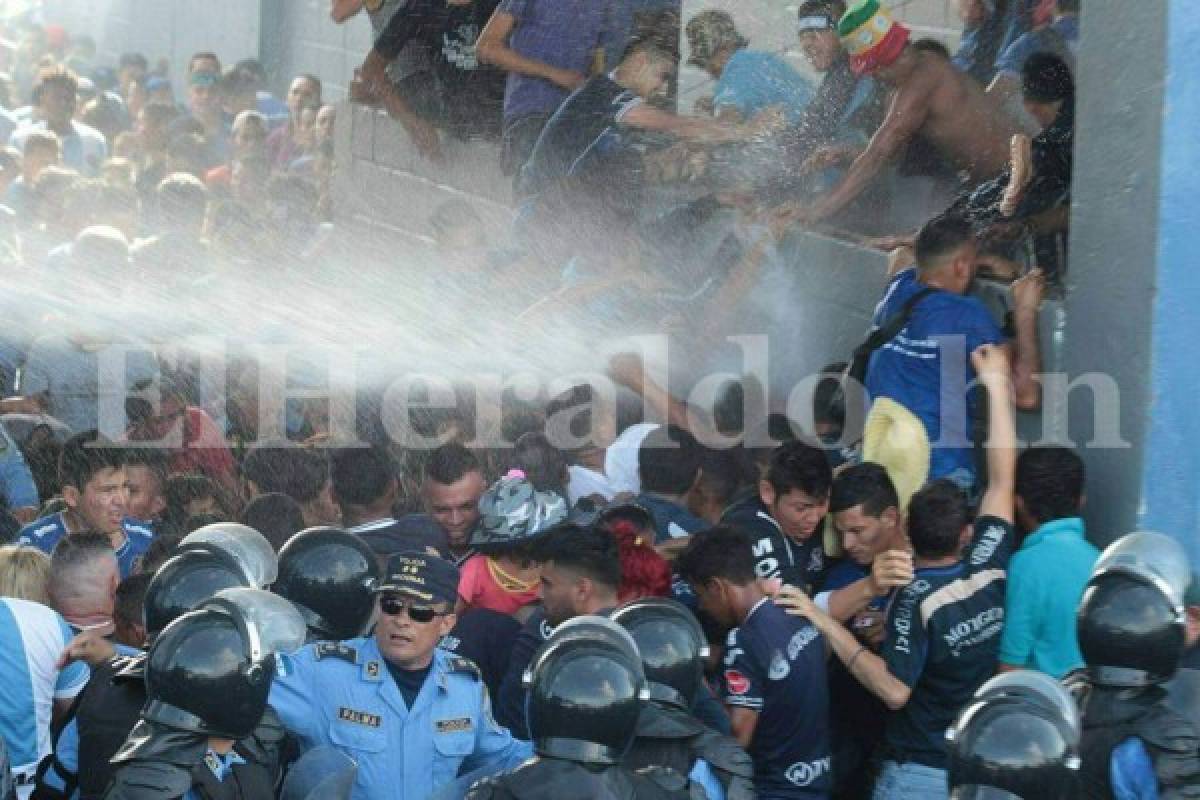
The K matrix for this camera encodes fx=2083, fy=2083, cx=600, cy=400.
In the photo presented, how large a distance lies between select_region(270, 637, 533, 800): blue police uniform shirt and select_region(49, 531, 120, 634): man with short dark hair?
1.17m

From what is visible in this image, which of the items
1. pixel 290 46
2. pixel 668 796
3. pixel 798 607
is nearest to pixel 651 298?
pixel 798 607

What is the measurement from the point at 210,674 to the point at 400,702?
0.87 m

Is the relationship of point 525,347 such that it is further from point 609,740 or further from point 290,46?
point 290,46

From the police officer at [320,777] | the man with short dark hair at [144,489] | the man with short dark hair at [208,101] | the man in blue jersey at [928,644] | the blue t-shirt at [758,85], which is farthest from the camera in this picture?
the man with short dark hair at [208,101]

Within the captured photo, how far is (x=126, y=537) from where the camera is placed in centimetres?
778

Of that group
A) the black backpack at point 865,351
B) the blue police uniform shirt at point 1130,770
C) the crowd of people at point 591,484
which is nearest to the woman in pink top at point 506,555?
the crowd of people at point 591,484

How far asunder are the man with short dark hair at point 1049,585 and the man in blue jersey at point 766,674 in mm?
695

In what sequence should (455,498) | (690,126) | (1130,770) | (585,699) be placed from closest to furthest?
1. (585,699)
2. (1130,770)
3. (455,498)
4. (690,126)

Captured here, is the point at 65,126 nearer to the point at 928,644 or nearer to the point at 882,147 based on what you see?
the point at 882,147

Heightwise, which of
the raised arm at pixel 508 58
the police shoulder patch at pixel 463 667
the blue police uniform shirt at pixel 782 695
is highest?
the raised arm at pixel 508 58

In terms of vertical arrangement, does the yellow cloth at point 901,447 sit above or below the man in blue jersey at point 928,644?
above

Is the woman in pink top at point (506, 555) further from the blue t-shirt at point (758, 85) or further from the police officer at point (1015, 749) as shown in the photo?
the blue t-shirt at point (758, 85)

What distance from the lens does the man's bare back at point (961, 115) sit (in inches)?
363

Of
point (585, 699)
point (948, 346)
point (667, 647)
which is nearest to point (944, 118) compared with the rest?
point (948, 346)
